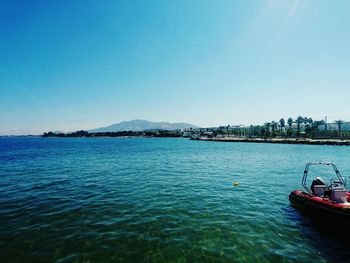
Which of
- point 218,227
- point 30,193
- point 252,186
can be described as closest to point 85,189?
point 30,193

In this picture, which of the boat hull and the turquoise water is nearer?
the turquoise water

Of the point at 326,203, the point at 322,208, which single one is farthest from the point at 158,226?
the point at 326,203

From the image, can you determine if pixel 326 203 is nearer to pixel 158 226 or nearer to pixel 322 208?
pixel 322 208

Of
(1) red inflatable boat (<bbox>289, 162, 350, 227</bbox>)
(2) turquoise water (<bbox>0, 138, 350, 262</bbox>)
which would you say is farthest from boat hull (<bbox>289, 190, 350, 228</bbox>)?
(2) turquoise water (<bbox>0, 138, 350, 262</bbox>)

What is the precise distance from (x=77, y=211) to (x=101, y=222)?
3.16 meters

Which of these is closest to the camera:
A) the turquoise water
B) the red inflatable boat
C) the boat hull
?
the turquoise water

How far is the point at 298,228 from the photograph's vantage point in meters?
12.1

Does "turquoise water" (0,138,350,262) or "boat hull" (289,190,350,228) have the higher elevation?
"boat hull" (289,190,350,228)

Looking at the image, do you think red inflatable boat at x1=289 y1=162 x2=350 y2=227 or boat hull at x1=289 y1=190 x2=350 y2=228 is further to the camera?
red inflatable boat at x1=289 y1=162 x2=350 y2=227

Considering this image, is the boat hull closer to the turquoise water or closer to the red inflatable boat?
the red inflatable boat

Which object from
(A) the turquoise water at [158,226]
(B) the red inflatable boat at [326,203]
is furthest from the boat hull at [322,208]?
(A) the turquoise water at [158,226]

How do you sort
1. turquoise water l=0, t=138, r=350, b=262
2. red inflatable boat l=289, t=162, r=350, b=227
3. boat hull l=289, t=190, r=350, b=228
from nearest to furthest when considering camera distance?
turquoise water l=0, t=138, r=350, b=262
boat hull l=289, t=190, r=350, b=228
red inflatable boat l=289, t=162, r=350, b=227

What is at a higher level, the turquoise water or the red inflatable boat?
the red inflatable boat

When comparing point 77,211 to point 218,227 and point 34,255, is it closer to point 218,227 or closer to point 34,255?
point 34,255
